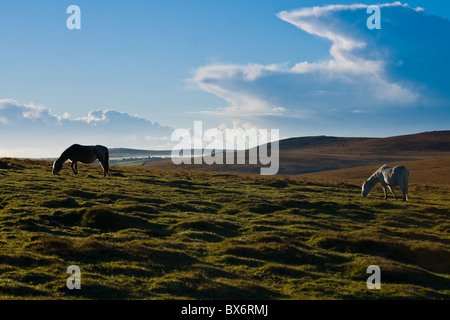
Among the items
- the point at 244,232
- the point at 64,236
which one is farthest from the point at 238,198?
the point at 64,236

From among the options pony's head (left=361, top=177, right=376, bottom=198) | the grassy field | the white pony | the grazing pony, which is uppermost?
the grazing pony

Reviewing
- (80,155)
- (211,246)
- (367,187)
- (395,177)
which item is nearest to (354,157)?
(367,187)

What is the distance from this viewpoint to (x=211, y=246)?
58.8 feet

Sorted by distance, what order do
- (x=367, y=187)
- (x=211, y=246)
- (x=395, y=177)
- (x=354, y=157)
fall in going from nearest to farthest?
(x=211, y=246), (x=395, y=177), (x=367, y=187), (x=354, y=157)

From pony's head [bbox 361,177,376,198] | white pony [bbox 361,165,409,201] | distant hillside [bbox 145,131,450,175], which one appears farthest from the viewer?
distant hillside [bbox 145,131,450,175]

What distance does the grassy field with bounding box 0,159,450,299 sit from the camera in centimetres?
1248

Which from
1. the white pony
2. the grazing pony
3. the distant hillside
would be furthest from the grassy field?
the distant hillside

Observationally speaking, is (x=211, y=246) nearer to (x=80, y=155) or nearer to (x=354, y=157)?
(x=80, y=155)

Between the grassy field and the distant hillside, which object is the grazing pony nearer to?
the grassy field

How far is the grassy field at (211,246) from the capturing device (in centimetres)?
1248

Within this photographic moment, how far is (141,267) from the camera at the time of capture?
46.0 feet
